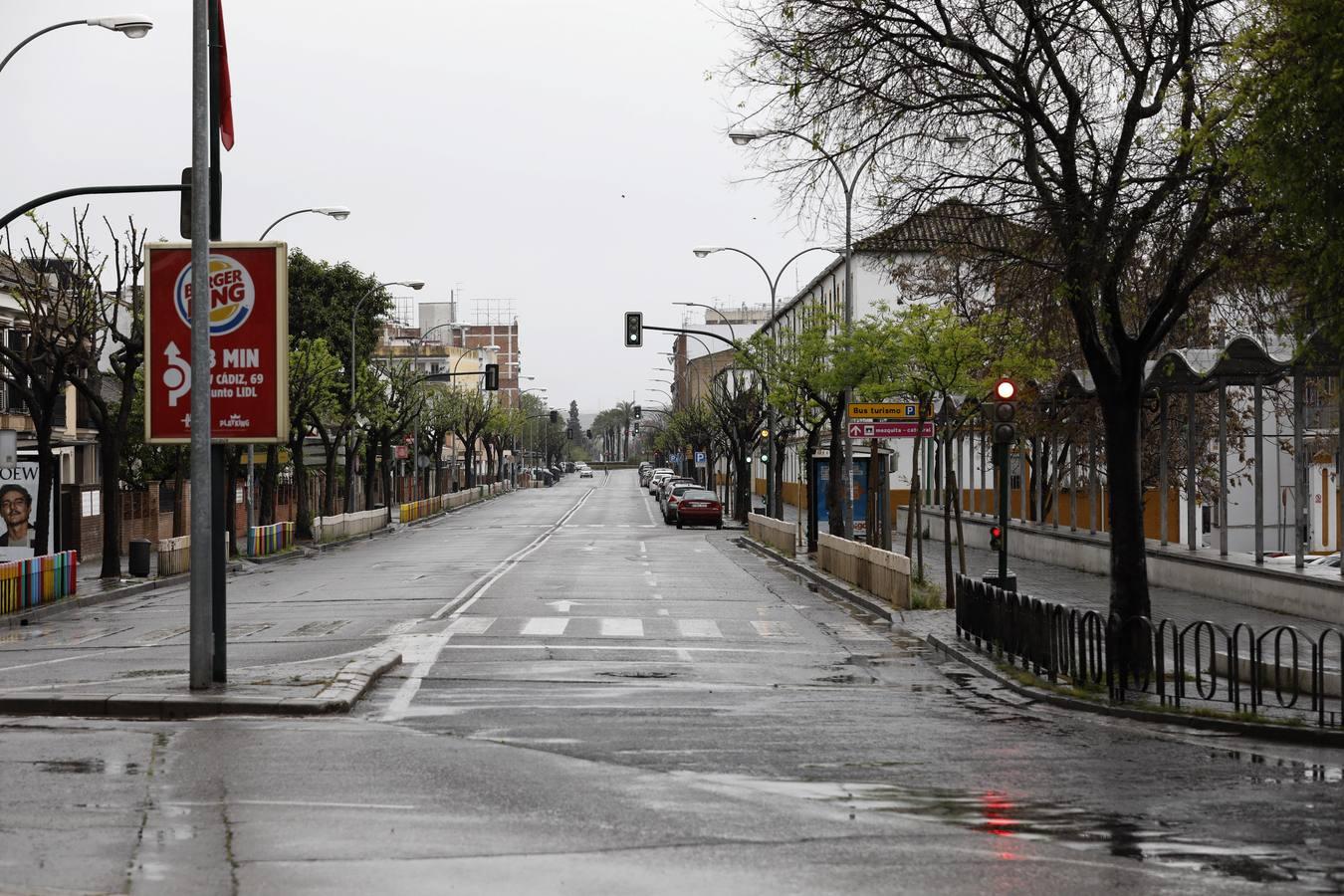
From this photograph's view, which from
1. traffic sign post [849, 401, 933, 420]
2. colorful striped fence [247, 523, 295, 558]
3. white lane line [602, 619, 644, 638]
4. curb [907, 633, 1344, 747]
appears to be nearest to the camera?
curb [907, 633, 1344, 747]

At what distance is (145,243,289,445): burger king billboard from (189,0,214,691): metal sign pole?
2.43 ft

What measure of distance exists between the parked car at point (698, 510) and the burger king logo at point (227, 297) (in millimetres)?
48798

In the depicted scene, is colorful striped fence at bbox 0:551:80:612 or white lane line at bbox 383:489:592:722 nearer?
white lane line at bbox 383:489:592:722

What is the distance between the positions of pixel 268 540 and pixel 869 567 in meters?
23.0

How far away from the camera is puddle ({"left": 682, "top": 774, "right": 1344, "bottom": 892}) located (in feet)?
26.6

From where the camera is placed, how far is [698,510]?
64.2 metres

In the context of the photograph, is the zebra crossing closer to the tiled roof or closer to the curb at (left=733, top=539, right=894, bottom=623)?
the curb at (left=733, top=539, right=894, bottom=623)

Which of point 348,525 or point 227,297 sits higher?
point 227,297

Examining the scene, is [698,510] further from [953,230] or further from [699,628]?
[953,230]

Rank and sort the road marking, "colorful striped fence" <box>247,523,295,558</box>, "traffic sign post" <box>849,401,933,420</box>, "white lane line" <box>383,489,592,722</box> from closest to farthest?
"white lane line" <box>383,489,592,722</box>, the road marking, "traffic sign post" <box>849,401,933,420</box>, "colorful striped fence" <box>247,523,295,558</box>

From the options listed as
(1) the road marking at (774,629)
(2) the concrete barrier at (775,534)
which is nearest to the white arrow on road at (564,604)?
(1) the road marking at (774,629)

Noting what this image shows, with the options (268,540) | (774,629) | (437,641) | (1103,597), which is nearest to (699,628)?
(774,629)

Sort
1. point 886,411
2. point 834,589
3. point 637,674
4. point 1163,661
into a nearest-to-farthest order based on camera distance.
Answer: point 1163,661, point 637,674, point 886,411, point 834,589

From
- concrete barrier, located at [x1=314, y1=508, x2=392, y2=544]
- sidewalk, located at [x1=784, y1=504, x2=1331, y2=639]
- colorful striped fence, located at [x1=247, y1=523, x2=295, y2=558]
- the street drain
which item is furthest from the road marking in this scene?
concrete barrier, located at [x1=314, y1=508, x2=392, y2=544]
